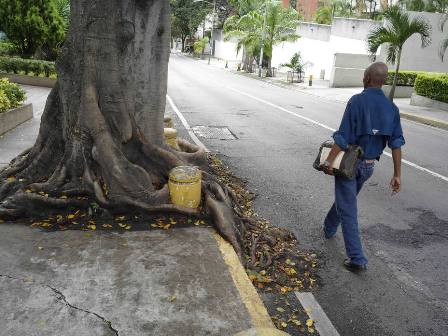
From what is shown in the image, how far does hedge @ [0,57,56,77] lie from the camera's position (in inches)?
708

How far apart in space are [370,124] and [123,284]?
9.36 ft

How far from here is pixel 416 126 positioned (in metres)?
14.7

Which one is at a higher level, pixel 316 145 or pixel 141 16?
pixel 141 16

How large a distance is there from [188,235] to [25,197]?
1.94 metres

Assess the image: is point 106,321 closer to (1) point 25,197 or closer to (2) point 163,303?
(2) point 163,303

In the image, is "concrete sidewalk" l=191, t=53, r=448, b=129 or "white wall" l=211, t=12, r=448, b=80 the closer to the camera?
"concrete sidewalk" l=191, t=53, r=448, b=129

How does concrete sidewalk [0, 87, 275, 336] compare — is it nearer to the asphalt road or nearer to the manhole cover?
the asphalt road

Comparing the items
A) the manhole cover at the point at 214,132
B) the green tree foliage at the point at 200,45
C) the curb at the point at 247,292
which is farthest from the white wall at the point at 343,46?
the curb at the point at 247,292

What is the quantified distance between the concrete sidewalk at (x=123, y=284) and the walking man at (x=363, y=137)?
4.26 ft

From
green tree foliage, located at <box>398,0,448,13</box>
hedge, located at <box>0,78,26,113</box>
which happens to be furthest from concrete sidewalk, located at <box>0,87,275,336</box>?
green tree foliage, located at <box>398,0,448,13</box>

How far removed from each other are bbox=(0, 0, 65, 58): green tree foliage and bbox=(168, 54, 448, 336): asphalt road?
10186mm

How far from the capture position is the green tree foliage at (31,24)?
1831 cm

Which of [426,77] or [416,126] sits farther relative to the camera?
[426,77]

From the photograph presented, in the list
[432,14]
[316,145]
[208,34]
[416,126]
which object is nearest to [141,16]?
[316,145]
